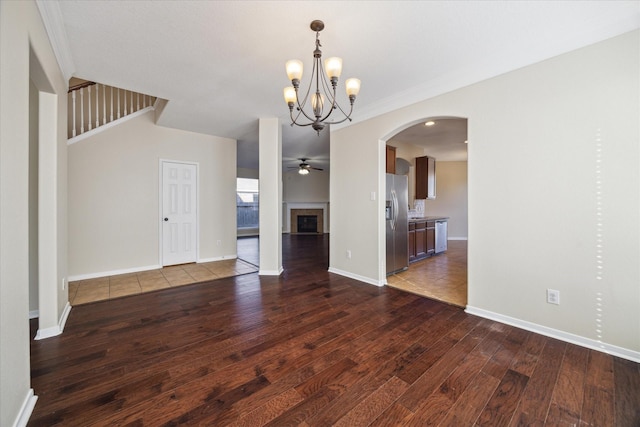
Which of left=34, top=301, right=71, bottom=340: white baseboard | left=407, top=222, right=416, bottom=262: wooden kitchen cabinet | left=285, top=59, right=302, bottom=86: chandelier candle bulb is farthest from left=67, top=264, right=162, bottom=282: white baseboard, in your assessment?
left=407, top=222, right=416, bottom=262: wooden kitchen cabinet

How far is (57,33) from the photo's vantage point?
2.07m

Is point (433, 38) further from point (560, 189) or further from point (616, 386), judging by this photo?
point (616, 386)

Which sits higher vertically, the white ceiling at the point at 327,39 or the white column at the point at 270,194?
the white ceiling at the point at 327,39

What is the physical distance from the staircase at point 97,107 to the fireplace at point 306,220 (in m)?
6.44

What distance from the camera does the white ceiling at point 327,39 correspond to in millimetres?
1849

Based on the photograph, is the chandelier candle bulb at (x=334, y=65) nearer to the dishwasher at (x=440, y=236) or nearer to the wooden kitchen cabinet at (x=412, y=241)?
the wooden kitchen cabinet at (x=412, y=241)

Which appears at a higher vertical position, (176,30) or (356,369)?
(176,30)

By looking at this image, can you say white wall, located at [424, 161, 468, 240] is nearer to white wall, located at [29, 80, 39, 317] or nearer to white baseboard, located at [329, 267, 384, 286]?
white baseboard, located at [329, 267, 384, 286]

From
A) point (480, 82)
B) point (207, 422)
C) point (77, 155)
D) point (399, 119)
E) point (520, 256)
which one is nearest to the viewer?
point (207, 422)

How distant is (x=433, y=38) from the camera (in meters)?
2.17

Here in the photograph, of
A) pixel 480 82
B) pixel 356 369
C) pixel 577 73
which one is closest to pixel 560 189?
pixel 577 73

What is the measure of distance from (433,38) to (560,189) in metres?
1.72

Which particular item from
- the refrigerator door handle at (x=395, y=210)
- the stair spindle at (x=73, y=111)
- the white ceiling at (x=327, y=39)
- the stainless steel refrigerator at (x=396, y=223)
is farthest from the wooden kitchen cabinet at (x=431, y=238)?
the stair spindle at (x=73, y=111)

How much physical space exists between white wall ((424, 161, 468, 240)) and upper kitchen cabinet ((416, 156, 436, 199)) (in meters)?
2.31
